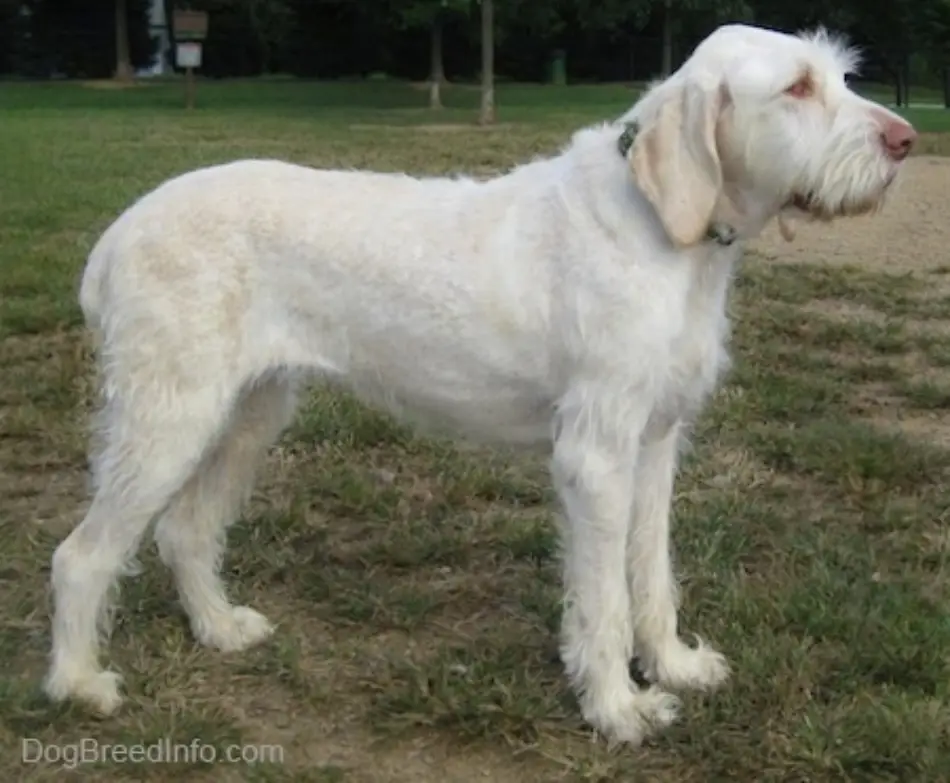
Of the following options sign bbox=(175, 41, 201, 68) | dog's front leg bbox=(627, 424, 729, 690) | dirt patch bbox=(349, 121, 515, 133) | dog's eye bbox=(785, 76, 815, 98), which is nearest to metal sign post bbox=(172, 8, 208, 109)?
sign bbox=(175, 41, 201, 68)

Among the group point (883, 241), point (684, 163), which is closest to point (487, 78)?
point (883, 241)

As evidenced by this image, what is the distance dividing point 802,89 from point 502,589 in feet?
5.97

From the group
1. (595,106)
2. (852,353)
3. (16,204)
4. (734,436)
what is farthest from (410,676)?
(595,106)

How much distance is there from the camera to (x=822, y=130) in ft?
10.8

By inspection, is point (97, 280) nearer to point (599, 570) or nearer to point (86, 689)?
point (86, 689)

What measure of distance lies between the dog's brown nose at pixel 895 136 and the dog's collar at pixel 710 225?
1.32 ft

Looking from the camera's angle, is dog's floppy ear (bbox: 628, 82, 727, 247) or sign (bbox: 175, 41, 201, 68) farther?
sign (bbox: 175, 41, 201, 68)

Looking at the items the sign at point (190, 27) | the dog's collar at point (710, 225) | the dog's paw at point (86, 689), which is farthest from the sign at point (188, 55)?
the dog's collar at point (710, 225)

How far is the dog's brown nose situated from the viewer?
328 cm

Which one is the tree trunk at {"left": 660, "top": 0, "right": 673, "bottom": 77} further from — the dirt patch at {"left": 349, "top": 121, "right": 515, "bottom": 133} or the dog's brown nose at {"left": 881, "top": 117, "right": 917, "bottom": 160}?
the dog's brown nose at {"left": 881, "top": 117, "right": 917, "bottom": 160}

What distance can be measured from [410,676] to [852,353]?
12.8ft

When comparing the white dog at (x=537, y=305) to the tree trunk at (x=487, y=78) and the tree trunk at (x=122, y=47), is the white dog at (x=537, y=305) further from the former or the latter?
the tree trunk at (x=122, y=47)

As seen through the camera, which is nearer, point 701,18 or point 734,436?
point 734,436

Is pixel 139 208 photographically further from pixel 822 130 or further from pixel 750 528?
pixel 750 528
